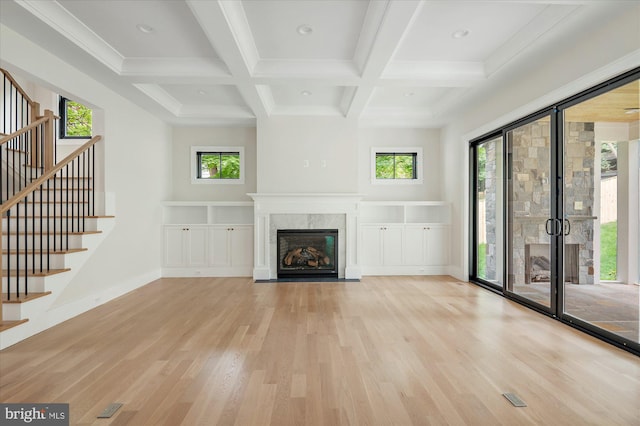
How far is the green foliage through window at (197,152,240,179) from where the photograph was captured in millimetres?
6273

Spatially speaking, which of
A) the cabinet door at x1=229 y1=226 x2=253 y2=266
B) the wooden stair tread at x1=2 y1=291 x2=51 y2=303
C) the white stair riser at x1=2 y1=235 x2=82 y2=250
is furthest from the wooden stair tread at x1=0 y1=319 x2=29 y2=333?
the cabinet door at x1=229 y1=226 x2=253 y2=266

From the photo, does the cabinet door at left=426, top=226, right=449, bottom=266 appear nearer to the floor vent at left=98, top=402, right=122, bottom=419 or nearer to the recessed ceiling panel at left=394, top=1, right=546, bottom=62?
the recessed ceiling panel at left=394, top=1, right=546, bottom=62

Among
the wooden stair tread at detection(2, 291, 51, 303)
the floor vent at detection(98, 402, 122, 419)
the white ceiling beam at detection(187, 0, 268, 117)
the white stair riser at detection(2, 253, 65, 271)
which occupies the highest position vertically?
the white ceiling beam at detection(187, 0, 268, 117)

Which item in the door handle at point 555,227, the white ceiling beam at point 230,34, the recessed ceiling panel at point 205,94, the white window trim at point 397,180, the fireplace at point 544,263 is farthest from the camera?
the white window trim at point 397,180

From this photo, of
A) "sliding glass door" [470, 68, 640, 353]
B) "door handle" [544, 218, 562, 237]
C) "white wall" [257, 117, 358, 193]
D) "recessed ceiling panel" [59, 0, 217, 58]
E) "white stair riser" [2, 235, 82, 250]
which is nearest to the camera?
"sliding glass door" [470, 68, 640, 353]

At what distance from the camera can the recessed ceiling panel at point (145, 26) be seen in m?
2.85

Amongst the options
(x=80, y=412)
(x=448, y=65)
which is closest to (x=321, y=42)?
(x=448, y=65)

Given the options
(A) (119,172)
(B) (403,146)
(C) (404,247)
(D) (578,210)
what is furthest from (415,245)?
(A) (119,172)

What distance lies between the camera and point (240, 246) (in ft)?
19.1

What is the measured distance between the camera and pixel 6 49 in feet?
9.45

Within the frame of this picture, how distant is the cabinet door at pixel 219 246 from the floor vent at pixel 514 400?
15.5 feet

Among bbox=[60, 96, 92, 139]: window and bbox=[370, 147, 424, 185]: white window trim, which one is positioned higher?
bbox=[60, 96, 92, 139]: window

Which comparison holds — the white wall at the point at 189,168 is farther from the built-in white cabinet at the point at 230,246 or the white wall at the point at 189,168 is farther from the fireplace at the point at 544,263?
the fireplace at the point at 544,263

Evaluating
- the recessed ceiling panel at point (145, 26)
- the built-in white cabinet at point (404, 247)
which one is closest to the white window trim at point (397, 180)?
the built-in white cabinet at point (404, 247)
